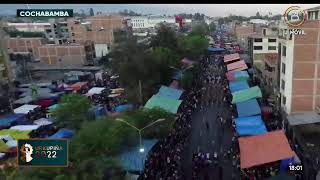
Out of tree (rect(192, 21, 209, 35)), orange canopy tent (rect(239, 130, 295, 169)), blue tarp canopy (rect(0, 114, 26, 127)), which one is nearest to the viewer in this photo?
orange canopy tent (rect(239, 130, 295, 169))

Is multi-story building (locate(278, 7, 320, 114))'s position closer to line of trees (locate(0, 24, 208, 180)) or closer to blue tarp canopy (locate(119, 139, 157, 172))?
line of trees (locate(0, 24, 208, 180))

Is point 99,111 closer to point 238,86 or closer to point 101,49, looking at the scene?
point 238,86

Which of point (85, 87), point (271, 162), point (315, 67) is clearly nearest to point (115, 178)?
point (271, 162)

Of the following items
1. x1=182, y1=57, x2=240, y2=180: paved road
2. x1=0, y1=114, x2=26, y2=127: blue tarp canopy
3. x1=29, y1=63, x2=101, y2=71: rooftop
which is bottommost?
x1=182, y1=57, x2=240, y2=180: paved road

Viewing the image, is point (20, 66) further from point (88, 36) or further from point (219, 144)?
point (219, 144)

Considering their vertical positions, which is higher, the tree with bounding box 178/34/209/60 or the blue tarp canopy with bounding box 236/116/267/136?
the tree with bounding box 178/34/209/60

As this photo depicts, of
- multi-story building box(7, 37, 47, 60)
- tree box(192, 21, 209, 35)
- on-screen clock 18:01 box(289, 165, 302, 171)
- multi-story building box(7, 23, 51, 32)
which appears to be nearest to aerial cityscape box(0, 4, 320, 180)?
on-screen clock 18:01 box(289, 165, 302, 171)

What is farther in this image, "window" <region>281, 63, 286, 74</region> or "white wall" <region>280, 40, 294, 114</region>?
"window" <region>281, 63, 286, 74</region>

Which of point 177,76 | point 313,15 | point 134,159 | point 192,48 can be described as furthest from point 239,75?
point 134,159

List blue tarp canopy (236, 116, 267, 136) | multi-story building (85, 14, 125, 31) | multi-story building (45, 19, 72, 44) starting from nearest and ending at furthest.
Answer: blue tarp canopy (236, 116, 267, 136)
multi-story building (85, 14, 125, 31)
multi-story building (45, 19, 72, 44)
